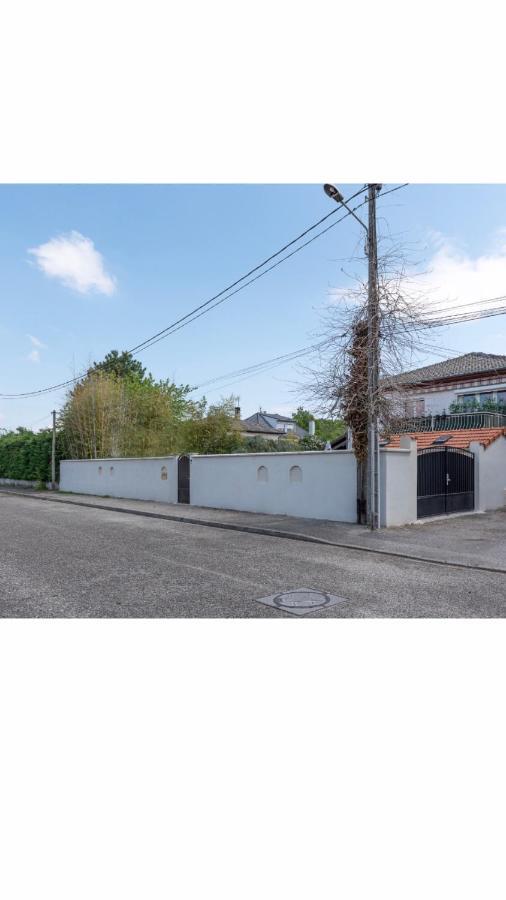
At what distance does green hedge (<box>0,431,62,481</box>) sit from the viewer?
88.6 feet

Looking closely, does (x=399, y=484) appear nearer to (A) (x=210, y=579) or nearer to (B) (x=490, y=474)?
(B) (x=490, y=474)

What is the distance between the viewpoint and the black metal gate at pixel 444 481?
39.4ft

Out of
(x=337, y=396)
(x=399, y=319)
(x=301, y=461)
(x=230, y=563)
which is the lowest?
(x=230, y=563)

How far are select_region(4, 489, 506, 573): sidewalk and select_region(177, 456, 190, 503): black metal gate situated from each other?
2172 mm

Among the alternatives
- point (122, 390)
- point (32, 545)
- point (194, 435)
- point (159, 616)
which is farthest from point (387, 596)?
point (122, 390)

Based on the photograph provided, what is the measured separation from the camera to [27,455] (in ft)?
93.0

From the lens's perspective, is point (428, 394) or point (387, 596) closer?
point (387, 596)

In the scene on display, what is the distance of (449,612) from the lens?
194 inches

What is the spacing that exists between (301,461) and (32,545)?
6.39 metres

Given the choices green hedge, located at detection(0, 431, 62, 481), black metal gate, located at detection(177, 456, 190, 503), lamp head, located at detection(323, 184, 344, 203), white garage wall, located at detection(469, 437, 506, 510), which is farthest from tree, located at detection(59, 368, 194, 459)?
lamp head, located at detection(323, 184, 344, 203)

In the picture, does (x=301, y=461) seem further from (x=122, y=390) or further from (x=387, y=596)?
(x=122, y=390)

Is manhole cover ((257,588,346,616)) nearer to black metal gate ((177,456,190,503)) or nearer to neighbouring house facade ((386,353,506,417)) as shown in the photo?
black metal gate ((177,456,190,503))

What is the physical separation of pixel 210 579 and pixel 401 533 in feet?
16.6

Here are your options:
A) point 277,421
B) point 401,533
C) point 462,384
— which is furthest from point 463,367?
point 277,421
